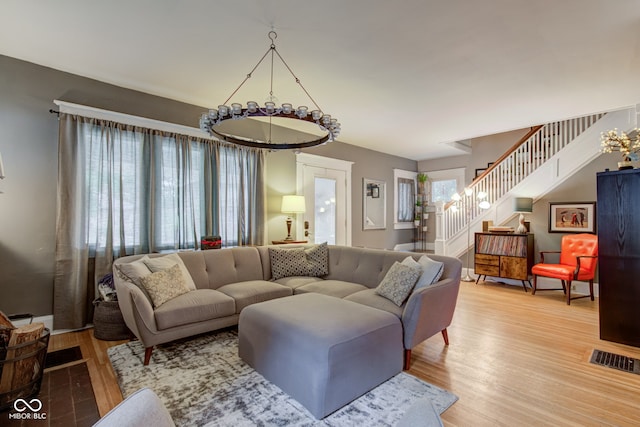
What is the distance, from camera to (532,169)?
5.62 m

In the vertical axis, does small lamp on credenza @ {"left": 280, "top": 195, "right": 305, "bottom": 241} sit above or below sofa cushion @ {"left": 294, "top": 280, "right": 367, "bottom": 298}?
above

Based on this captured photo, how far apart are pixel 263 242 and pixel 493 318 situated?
3326mm

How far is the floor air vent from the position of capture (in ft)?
8.33

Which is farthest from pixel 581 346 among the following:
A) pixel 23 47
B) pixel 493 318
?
pixel 23 47

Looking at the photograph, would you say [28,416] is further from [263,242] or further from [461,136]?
[461,136]

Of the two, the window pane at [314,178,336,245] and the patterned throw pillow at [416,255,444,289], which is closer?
the patterned throw pillow at [416,255,444,289]

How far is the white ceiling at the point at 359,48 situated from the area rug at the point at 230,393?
280 cm

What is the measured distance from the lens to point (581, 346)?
2.97 metres

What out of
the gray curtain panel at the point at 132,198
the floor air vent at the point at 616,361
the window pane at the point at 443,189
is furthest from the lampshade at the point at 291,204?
the window pane at the point at 443,189

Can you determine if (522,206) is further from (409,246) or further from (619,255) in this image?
(409,246)

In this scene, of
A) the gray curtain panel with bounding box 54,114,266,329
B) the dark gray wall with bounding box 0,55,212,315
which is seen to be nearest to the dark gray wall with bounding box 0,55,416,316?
the dark gray wall with bounding box 0,55,212,315

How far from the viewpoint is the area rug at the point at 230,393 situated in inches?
73.9

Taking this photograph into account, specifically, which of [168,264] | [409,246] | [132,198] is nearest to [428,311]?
[168,264]

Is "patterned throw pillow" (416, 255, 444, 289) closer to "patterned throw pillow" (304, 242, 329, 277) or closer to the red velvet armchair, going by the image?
"patterned throw pillow" (304, 242, 329, 277)
